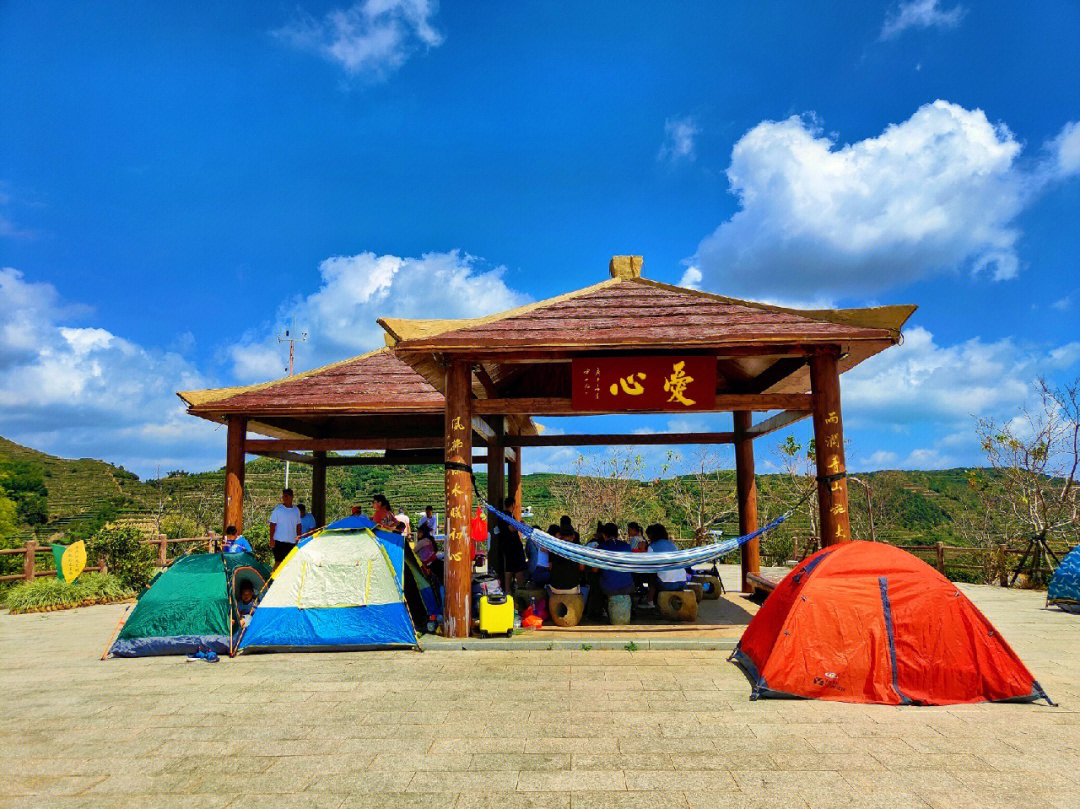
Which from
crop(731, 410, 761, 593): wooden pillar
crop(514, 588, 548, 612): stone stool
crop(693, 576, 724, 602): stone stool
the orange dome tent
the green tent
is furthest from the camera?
crop(731, 410, 761, 593): wooden pillar

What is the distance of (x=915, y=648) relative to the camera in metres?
5.49

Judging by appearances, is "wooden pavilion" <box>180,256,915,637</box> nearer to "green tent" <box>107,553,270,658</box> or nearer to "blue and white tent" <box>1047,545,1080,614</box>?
"green tent" <box>107,553,270,658</box>

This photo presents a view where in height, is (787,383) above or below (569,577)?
above

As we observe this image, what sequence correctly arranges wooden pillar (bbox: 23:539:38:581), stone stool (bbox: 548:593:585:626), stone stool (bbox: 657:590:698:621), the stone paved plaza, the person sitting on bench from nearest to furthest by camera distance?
the stone paved plaza, stone stool (bbox: 548:593:585:626), stone stool (bbox: 657:590:698:621), the person sitting on bench, wooden pillar (bbox: 23:539:38:581)

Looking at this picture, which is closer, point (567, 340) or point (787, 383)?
point (567, 340)

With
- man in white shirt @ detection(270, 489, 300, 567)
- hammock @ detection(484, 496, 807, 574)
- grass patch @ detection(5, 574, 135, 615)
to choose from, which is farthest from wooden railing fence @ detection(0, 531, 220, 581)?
hammock @ detection(484, 496, 807, 574)

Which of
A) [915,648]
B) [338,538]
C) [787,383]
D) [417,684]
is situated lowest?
[417,684]

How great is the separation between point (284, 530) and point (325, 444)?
78.6 inches

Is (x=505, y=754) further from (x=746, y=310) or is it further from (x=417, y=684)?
(x=746, y=310)

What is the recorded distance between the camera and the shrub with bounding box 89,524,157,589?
43.5 ft

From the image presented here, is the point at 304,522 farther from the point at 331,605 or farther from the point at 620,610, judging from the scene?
the point at 620,610

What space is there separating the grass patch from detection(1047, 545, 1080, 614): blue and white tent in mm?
16251

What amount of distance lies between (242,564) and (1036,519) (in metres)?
16.4

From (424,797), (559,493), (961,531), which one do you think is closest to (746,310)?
(424,797)
